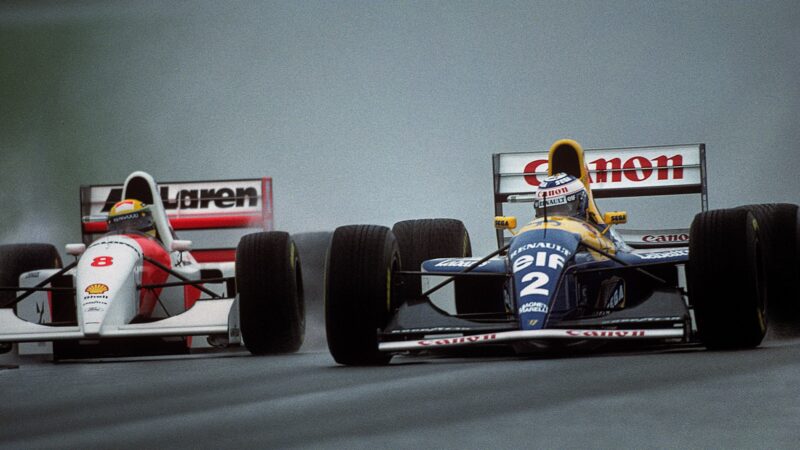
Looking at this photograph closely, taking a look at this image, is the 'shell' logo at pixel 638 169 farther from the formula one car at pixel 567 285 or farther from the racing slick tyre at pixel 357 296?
the racing slick tyre at pixel 357 296

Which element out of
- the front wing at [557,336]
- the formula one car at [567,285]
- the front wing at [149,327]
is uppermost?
the formula one car at [567,285]

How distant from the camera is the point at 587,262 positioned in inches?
250

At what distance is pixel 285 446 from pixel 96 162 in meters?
15.2

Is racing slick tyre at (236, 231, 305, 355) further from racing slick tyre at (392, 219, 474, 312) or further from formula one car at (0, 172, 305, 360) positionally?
racing slick tyre at (392, 219, 474, 312)

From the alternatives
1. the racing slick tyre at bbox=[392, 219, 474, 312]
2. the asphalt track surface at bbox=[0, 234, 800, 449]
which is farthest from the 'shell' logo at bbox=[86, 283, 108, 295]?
the racing slick tyre at bbox=[392, 219, 474, 312]

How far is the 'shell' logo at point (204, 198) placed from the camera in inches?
425

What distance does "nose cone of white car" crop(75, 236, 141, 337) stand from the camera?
756 centimetres

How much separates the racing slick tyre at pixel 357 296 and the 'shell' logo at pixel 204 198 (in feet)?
16.0

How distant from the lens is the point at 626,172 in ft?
31.1

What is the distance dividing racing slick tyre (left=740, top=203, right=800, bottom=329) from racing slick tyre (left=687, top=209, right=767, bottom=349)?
3.98 feet

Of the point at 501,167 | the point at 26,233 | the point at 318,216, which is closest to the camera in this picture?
the point at 501,167

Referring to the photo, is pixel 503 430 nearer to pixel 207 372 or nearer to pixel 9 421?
pixel 9 421

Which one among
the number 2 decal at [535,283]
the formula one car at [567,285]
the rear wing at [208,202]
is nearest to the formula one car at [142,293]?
the rear wing at [208,202]

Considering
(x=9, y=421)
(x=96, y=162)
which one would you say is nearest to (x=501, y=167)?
(x=9, y=421)
